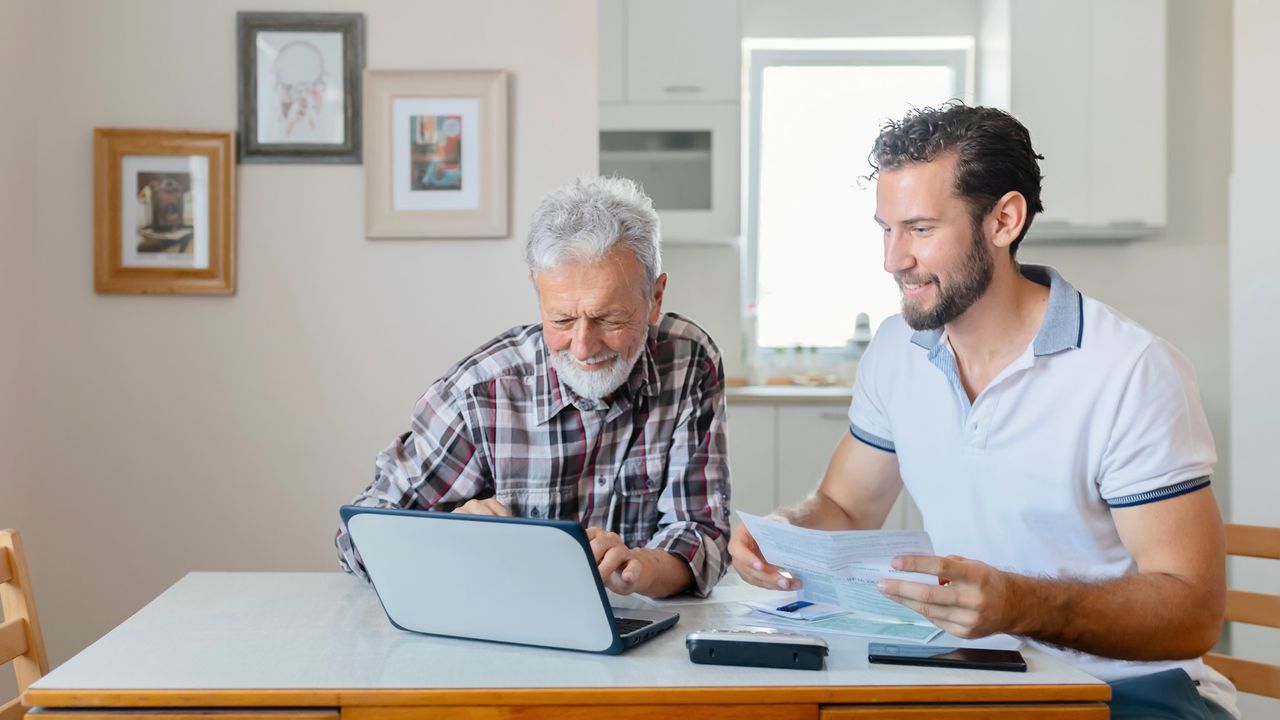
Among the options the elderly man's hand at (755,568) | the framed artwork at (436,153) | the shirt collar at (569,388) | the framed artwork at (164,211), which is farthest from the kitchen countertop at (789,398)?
the elderly man's hand at (755,568)

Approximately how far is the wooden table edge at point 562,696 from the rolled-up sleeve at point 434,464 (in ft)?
2.35

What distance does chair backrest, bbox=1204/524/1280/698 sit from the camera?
5.77ft

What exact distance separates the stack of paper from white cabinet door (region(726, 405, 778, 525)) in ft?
9.20

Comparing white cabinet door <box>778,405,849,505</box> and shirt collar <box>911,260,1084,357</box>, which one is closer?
shirt collar <box>911,260,1084,357</box>

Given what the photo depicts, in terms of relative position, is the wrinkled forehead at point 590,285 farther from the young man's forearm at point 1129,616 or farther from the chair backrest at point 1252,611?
the chair backrest at point 1252,611

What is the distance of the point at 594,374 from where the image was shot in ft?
6.01

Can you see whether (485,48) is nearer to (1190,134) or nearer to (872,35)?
(872,35)

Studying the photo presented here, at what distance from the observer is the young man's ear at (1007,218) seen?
5.81 feet

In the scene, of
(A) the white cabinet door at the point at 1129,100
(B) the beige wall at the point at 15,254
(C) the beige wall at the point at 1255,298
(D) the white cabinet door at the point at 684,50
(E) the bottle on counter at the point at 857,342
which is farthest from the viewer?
(E) the bottle on counter at the point at 857,342

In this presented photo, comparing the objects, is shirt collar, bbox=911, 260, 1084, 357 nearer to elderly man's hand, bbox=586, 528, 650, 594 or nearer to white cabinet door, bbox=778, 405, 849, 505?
elderly man's hand, bbox=586, 528, 650, 594

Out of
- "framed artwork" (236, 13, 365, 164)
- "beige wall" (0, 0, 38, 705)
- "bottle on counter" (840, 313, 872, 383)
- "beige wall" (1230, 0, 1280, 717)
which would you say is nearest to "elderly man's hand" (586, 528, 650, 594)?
"framed artwork" (236, 13, 365, 164)

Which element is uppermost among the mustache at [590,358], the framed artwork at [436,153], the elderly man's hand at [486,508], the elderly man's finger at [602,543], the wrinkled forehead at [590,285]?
→ the framed artwork at [436,153]

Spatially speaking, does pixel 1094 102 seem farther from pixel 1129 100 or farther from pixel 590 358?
pixel 590 358

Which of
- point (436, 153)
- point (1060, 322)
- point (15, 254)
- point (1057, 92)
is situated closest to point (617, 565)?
point (1060, 322)
